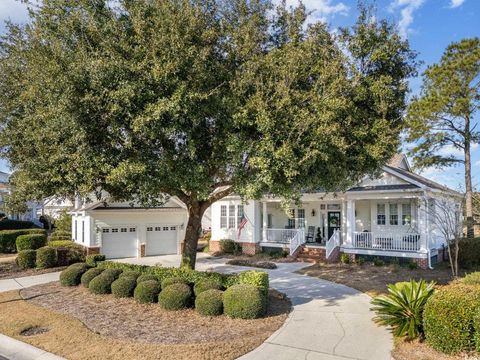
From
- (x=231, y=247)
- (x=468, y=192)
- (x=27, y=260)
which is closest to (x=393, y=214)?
(x=468, y=192)

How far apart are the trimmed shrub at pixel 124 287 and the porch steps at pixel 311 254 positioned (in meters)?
11.9

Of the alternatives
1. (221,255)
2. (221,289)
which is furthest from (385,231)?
(221,289)

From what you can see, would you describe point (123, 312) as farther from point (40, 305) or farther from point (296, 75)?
point (296, 75)

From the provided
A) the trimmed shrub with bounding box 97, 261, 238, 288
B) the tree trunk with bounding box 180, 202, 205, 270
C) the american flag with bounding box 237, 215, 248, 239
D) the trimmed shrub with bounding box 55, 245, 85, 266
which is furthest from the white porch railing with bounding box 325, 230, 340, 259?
the trimmed shrub with bounding box 55, 245, 85, 266

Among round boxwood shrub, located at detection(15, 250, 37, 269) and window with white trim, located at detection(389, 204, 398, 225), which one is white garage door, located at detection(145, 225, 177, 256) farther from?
window with white trim, located at detection(389, 204, 398, 225)

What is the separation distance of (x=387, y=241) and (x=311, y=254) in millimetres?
4414

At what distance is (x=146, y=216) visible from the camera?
2553 centimetres

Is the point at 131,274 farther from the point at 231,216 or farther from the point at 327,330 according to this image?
the point at 231,216

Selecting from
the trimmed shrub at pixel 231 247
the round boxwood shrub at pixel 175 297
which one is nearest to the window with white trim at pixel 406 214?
the trimmed shrub at pixel 231 247

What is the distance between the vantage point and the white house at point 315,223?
1977 cm

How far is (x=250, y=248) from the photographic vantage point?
24844mm

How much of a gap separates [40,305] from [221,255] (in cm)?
1429

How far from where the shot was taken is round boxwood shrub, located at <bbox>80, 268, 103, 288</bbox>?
13867 mm

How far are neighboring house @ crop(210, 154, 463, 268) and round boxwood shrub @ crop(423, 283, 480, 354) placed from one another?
1115cm
